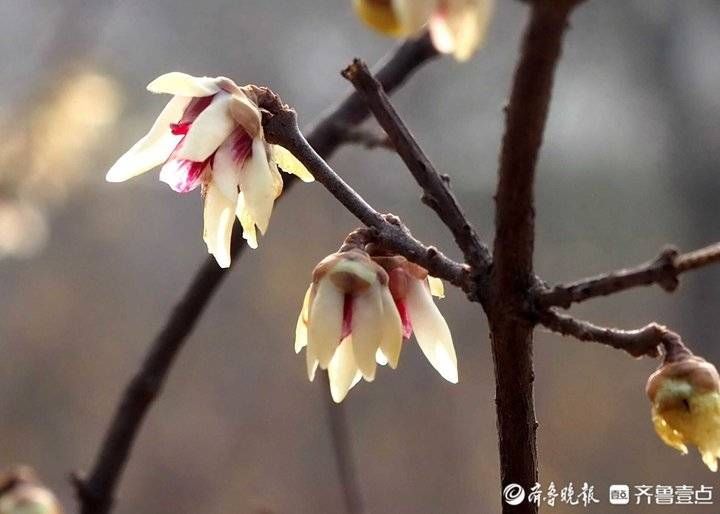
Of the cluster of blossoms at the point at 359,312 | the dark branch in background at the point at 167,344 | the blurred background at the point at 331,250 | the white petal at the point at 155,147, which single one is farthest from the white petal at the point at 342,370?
the blurred background at the point at 331,250

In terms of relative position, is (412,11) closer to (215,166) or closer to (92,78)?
(215,166)

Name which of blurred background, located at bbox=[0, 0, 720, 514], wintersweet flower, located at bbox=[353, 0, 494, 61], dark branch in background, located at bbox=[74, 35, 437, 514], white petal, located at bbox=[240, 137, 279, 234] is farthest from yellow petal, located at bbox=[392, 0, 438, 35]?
blurred background, located at bbox=[0, 0, 720, 514]

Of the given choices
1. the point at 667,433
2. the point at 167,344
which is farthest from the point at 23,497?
the point at 667,433

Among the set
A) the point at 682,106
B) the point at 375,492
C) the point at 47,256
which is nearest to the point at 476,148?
the point at 682,106

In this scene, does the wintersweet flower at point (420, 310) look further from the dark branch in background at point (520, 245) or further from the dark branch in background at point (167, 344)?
the dark branch in background at point (167, 344)

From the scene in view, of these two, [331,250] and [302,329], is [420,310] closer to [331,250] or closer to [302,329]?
[302,329]
